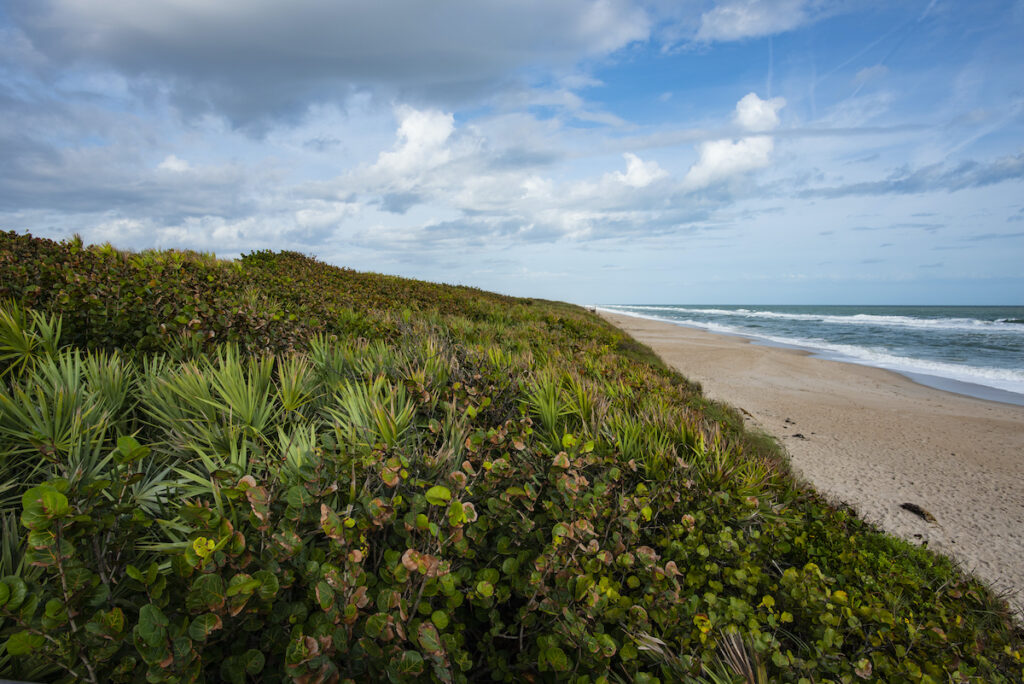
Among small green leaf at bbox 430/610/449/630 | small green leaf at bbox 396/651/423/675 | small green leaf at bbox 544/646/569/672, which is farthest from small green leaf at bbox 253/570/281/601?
small green leaf at bbox 544/646/569/672

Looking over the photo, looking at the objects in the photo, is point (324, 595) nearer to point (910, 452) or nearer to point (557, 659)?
point (557, 659)

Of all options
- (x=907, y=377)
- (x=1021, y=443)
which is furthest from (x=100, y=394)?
(x=907, y=377)

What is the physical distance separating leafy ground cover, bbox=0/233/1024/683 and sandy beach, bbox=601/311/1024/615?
168cm

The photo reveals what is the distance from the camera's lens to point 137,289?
5.89m

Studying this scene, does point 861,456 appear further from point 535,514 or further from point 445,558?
point 445,558

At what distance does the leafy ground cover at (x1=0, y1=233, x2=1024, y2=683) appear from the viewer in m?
1.88

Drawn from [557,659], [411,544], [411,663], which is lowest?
[557,659]

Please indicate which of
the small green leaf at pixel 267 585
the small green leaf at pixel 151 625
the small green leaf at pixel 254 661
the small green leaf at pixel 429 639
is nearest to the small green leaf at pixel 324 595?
the small green leaf at pixel 267 585

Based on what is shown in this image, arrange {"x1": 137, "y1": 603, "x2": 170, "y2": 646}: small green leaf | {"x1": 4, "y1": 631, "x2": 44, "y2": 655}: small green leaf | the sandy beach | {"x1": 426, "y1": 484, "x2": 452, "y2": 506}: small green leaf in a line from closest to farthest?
{"x1": 4, "y1": 631, "x2": 44, "y2": 655}: small green leaf
{"x1": 137, "y1": 603, "x2": 170, "y2": 646}: small green leaf
{"x1": 426, "y1": 484, "x2": 452, "y2": 506}: small green leaf
the sandy beach

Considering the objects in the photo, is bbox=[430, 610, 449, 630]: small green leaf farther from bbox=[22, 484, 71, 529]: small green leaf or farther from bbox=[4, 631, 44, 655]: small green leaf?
bbox=[22, 484, 71, 529]: small green leaf

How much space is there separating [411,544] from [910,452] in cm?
925

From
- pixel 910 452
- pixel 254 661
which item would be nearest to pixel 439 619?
pixel 254 661

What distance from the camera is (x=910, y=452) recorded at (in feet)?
26.0

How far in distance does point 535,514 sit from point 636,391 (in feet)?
10.5
